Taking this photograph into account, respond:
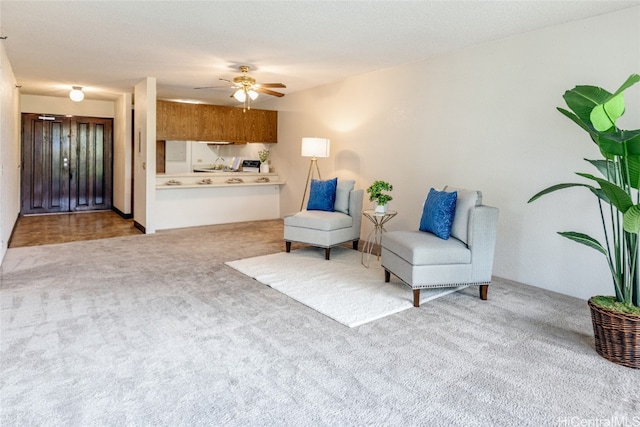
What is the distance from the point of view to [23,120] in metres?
8.05

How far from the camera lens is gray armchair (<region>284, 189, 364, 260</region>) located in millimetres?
4836

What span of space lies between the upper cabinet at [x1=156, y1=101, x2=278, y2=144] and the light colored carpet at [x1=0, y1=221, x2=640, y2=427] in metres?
3.58

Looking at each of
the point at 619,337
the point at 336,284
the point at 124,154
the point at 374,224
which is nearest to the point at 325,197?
the point at 374,224

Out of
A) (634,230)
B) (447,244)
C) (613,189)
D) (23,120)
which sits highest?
(23,120)

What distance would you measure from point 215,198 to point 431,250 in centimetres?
486

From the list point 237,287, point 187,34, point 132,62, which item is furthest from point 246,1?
point 132,62

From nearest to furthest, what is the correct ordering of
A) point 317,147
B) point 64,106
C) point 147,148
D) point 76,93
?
point 317,147 → point 147,148 → point 76,93 → point 64,106

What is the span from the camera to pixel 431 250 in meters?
3.33

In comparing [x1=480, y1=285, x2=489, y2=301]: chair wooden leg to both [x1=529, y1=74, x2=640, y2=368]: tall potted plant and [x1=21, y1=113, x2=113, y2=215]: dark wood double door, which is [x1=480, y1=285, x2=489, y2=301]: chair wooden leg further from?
[x1=21, y1=113, x2=113, y2=215]: dark wood double door

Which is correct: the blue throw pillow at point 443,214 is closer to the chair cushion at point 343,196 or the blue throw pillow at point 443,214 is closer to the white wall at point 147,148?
the chair cushion at point 343,196

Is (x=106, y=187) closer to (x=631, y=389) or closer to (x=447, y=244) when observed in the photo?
(x=447, y=244)

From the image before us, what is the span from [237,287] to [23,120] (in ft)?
23.6

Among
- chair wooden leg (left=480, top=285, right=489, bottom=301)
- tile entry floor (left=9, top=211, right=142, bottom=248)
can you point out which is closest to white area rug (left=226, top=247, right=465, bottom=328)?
chair wooden leg (left=480, top=285, right=489, bottom=301)

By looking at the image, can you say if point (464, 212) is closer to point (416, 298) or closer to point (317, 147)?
point (416, 298)
